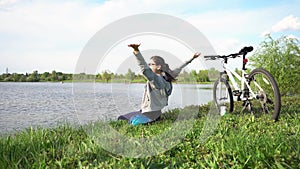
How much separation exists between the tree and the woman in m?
4.55

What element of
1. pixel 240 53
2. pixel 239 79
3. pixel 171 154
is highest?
pixel 240 53

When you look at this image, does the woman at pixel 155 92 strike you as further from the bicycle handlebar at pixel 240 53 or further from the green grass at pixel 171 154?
the green grass at pixel 171 154

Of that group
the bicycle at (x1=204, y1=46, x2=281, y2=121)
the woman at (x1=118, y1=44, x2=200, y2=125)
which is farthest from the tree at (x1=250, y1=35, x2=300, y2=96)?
the woman at (x1=118, y1=44, x2=200, y2=125)

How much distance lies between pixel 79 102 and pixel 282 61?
6.65 metres

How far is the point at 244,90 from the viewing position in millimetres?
5824

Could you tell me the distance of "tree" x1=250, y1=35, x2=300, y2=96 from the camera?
8758 millimetres

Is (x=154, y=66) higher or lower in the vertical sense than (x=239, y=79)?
higher

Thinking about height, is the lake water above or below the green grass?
above

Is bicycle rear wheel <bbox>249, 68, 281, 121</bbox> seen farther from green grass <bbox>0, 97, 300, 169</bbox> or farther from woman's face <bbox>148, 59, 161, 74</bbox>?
woman's face <bbox>148, 59, 161, 74</bbox>

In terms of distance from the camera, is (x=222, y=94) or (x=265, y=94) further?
A: (x=222, y=94)

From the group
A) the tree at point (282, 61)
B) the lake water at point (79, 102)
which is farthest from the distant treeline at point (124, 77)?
the tree at point (282, 61)

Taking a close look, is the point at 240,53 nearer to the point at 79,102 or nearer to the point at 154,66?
the point at 154,66

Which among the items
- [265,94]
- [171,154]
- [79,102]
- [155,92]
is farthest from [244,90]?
[79,102]

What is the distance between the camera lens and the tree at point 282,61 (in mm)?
8758
